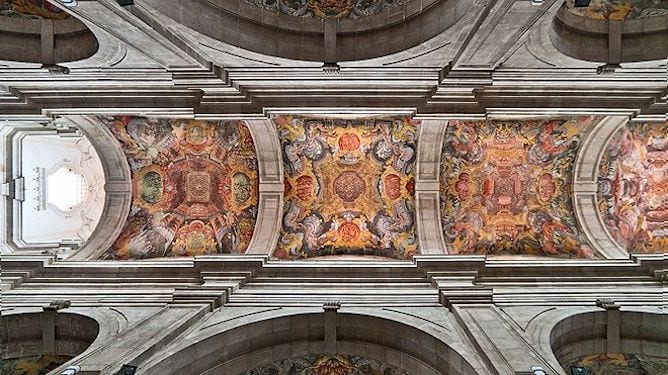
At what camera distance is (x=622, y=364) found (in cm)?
899

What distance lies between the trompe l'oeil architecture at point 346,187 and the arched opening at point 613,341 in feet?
0.09

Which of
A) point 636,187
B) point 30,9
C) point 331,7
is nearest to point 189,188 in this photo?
point 30,9

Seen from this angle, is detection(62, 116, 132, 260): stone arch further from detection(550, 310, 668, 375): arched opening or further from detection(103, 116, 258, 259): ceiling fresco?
detection(550, 310, 668, 375): arched opening

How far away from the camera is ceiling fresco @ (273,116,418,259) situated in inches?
490

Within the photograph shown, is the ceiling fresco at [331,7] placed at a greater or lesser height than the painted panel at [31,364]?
greater

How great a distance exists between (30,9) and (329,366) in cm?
740

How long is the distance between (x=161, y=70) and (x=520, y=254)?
27.3 feet

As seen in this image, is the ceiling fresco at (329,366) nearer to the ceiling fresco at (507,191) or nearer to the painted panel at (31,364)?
the painted panel at (31,364)

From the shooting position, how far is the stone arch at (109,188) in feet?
39.9

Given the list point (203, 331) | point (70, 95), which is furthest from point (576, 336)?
point (70, 95)

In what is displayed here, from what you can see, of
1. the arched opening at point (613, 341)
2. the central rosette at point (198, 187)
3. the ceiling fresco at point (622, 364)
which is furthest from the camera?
the central rosette at point (198, 187)

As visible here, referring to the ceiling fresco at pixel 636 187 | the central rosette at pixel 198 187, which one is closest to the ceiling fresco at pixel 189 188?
the central rosette at pixel 198 187

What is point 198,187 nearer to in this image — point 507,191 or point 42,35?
point 42,35

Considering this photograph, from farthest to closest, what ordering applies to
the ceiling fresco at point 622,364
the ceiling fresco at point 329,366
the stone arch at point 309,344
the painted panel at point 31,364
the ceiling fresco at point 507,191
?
the ceiling fresco at point 507,191, the ceiling fresco at point 329,366, the ceiling fresco at point 622,364, the painted panel at point 31,364, the stone arch at point 309,344
